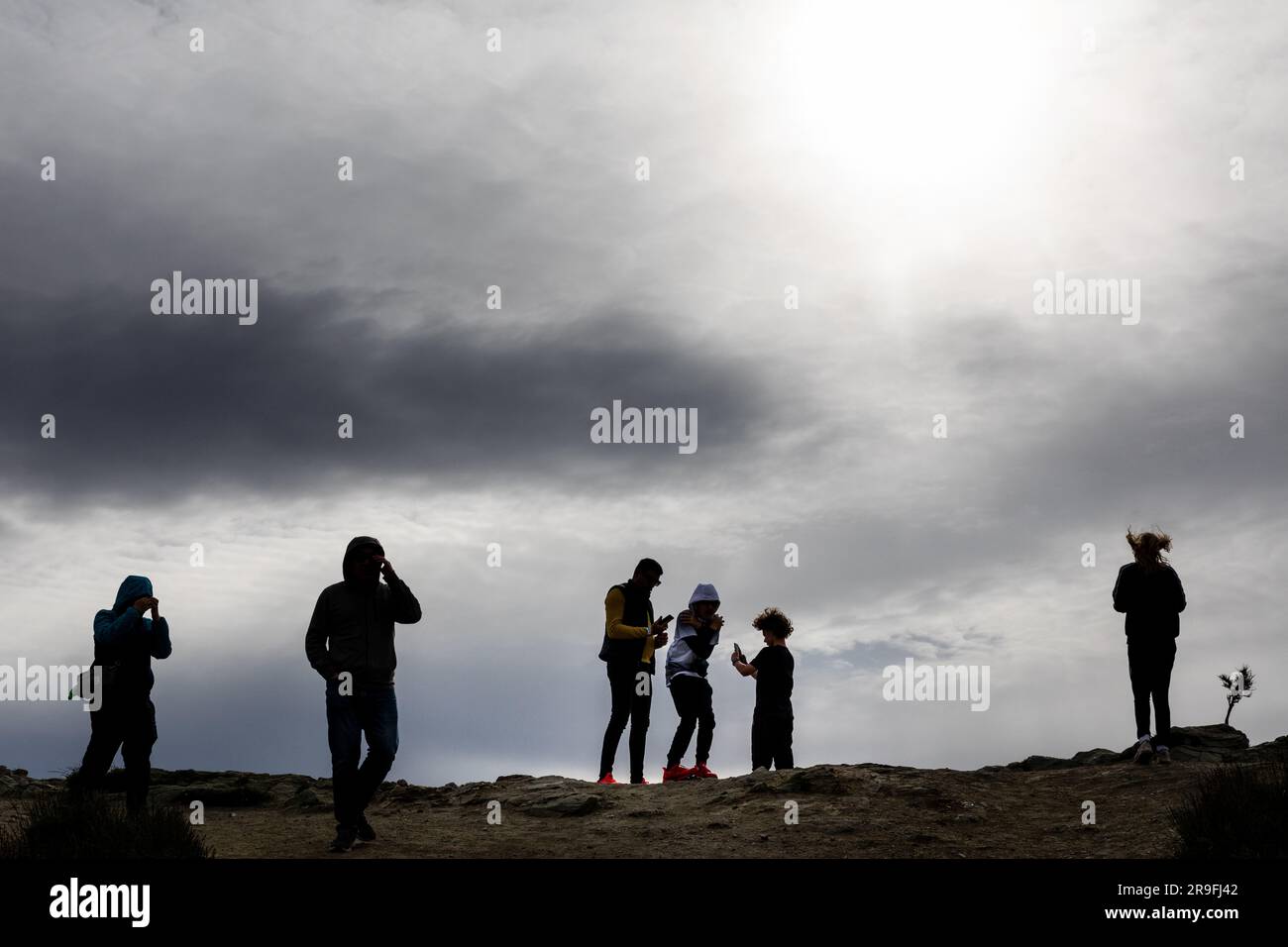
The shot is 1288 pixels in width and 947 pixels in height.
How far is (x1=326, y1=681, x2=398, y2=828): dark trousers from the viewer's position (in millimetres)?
10867

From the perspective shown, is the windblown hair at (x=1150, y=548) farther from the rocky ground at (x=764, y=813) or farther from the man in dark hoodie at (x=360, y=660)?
the man in dark hoodie at (x=360, y=660)

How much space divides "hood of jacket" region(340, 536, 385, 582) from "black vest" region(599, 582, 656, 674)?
4.32m

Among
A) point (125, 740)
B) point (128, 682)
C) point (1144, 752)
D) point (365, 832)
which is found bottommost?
point (365, 832)

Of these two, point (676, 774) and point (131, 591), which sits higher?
point (131, 591)

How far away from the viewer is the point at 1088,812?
12820 millimetres

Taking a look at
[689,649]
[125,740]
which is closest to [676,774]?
[689,649]

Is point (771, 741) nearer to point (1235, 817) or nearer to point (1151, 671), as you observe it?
point (1151, 671)

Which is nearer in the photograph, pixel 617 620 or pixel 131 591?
pixel 131 591

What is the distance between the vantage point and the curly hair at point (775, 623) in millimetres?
15148

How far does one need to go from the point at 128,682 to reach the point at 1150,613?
33.6 feet

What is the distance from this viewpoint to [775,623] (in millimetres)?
15172

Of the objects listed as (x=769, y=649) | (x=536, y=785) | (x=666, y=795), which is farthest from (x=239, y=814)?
(x=769, y=649)

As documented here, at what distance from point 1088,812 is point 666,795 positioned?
4.40 meters
